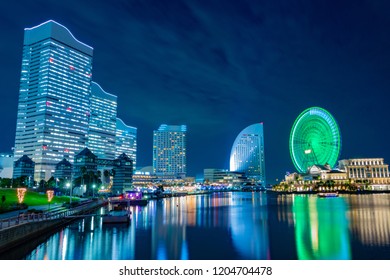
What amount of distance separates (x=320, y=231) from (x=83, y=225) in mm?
34979

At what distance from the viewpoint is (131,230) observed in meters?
44.3

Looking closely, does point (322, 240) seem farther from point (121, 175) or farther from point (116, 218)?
point (121, 175)

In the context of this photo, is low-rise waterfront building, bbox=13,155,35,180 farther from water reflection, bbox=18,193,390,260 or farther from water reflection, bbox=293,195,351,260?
water reflection, bbox=293,195,351,260

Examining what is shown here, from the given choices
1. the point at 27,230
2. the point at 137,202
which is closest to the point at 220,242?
the point at 27,230

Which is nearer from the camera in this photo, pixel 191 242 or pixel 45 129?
pixel 191 242

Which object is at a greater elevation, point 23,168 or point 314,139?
point 314,139

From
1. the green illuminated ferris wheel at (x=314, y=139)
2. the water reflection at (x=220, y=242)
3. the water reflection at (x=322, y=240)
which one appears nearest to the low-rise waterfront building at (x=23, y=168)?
the water reflection at (x=220, y=242)

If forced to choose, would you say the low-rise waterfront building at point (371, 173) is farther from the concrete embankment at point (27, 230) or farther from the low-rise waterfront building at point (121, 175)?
the concrete embankment at point (27, 230)

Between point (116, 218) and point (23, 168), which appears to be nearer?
point (116, 218)

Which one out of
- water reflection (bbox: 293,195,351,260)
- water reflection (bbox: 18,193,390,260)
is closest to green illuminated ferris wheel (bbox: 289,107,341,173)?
water reflection (bbox: 293,195,351,260)

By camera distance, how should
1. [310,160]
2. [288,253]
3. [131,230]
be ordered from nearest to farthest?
[288,253], [131,230], [310,160]

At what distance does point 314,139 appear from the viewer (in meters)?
160
